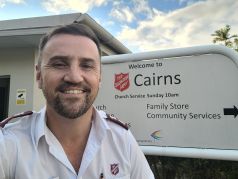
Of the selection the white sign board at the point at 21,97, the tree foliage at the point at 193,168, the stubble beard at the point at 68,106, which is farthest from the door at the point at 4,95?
the stubble beard at the point at 68,106

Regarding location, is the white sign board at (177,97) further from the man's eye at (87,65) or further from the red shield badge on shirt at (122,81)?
the man's eye at (87,65)

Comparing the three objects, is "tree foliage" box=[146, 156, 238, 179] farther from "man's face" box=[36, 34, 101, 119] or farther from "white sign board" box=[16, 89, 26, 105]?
"white sign board" box=[16, 89, 26, 105]

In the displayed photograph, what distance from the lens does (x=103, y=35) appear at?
6008 mm

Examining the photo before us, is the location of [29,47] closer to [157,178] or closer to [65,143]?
[157,178]

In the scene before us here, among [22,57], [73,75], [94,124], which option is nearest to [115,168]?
[94,124]

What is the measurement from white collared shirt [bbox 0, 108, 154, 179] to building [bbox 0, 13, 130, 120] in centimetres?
404

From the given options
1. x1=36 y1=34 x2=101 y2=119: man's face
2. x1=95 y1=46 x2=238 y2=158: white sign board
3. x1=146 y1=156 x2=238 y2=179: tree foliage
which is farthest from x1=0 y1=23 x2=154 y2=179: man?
x1=146 y1=156 x2=238 y2=179: tree foliage

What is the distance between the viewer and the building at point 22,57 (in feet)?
18.2

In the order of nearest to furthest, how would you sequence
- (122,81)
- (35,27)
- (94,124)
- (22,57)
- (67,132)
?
(67,132) < (94,124) < (122,81) < (35,27) < (22,57)

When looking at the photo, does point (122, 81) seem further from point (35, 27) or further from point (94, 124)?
point (35, 27)

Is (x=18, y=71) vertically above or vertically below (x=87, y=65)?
above

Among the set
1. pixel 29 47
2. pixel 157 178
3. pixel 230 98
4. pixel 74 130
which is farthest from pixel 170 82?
pixel 29 47

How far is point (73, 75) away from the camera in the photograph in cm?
147

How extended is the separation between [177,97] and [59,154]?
4.90 ft
